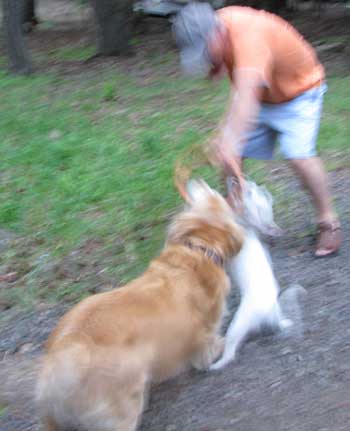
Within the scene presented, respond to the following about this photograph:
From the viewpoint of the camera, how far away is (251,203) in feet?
12.7

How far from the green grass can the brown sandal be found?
1.21 meters

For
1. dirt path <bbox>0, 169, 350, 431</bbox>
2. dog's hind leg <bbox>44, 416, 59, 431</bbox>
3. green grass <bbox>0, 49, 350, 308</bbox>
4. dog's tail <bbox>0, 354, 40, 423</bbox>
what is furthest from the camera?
green grass <bbox>0, 49, 350, 308</bbox>

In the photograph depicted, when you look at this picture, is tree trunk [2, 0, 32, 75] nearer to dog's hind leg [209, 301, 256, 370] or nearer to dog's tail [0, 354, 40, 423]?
dog's tail [0, 354, 40, 423]

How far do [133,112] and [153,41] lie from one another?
16.2ft

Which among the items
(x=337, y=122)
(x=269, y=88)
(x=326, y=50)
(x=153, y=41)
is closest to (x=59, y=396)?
(x=269, y=88)

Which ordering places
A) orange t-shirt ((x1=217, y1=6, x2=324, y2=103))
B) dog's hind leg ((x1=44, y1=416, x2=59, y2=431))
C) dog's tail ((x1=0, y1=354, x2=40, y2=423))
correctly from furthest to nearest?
orange t-shirt ((x1=217, y1=6, x2=324, y2=103)) < dog's tail ((x1=0, y1=354, x2=40, y2=423)) < dog's hind leg ((x1=44, y1=416, x2=59, y2=431))

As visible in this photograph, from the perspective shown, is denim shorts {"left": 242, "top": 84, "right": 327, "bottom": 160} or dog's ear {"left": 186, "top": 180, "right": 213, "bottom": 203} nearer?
dog's ear {"left": 186, "top": 180, "right": 213, "bottom": 203}

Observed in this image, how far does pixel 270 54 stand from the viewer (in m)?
3.84

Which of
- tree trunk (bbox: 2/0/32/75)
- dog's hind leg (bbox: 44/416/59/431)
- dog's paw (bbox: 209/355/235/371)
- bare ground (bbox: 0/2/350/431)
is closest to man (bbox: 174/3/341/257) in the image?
bare ground (bbox: 0/2/350/431)

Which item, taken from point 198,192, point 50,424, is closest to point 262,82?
point 198,192

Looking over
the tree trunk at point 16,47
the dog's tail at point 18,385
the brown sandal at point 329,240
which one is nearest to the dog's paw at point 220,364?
the dog's tail at point 18,385

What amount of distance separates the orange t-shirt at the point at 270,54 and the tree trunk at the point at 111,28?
8.42 meters

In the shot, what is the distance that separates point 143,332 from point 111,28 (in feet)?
33.3

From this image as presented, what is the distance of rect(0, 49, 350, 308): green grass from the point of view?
18.1 feet
